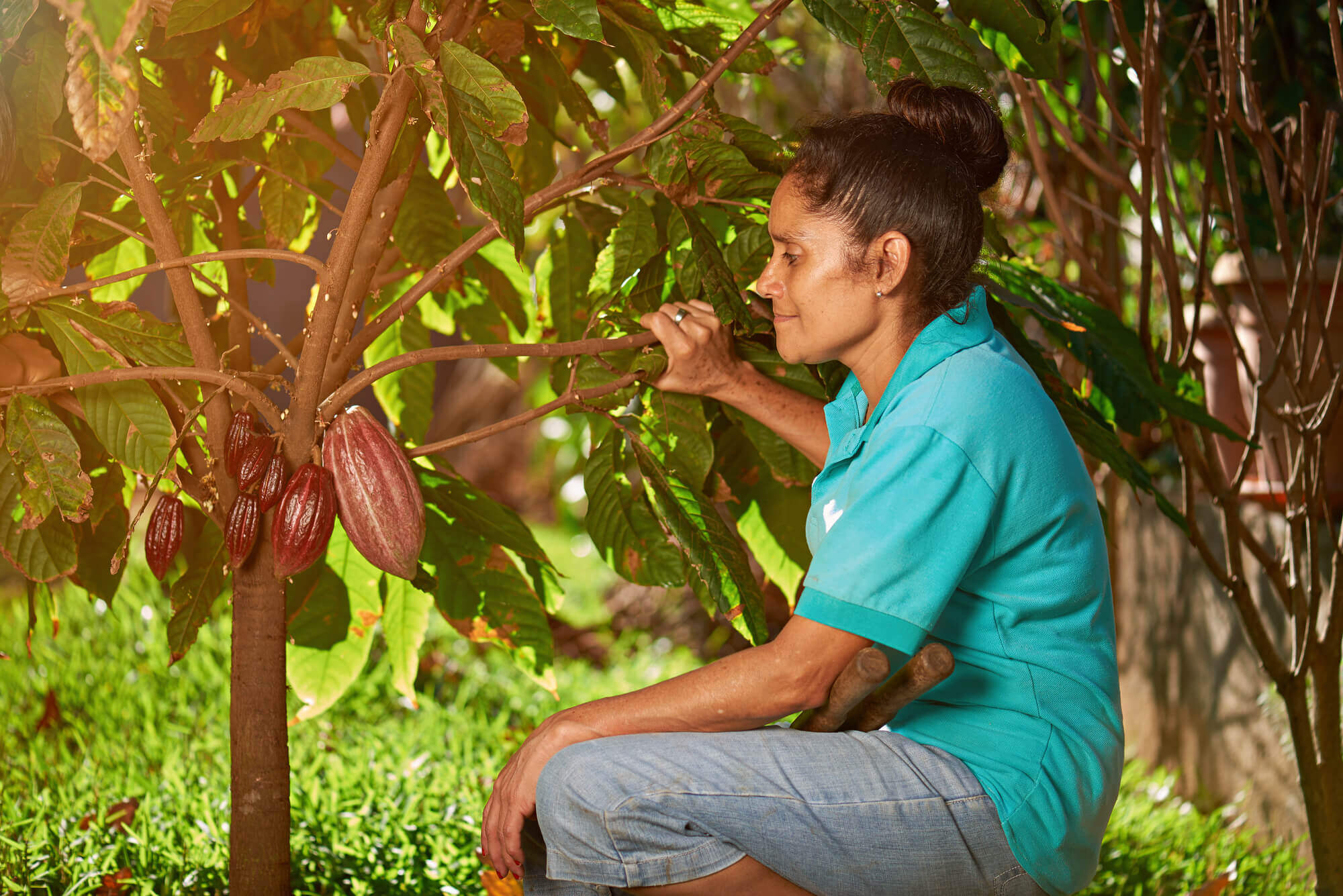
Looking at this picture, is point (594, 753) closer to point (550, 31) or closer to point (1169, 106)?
point (550, 31)

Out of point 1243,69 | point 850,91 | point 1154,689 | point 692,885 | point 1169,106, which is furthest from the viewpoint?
point 850,91

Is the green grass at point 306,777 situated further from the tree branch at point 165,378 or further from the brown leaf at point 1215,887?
the tree branch at point 165,378

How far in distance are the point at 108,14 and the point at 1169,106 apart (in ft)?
7.17

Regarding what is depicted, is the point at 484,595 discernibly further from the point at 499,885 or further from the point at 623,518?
the point at 499,885

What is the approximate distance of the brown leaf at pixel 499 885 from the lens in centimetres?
160

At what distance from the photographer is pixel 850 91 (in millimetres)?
4227

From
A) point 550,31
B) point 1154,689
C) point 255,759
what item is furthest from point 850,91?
point 255,759

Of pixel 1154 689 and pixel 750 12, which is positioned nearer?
pixel 750 12

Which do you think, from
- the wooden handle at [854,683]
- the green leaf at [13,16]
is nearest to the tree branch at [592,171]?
the green leaf at [13,16]

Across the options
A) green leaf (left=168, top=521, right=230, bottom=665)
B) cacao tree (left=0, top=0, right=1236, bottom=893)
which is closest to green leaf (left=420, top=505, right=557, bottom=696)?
cacao tree (left=0, top=0, right=1236, bottom=893)

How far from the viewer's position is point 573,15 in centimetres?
106

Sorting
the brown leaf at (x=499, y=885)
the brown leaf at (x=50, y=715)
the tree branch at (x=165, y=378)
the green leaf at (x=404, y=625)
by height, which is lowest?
the brown leaf at (x=499, y=885)

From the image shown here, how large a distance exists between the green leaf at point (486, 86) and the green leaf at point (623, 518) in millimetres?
489

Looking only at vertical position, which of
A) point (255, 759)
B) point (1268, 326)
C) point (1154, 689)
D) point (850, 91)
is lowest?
point (1154, 689)
